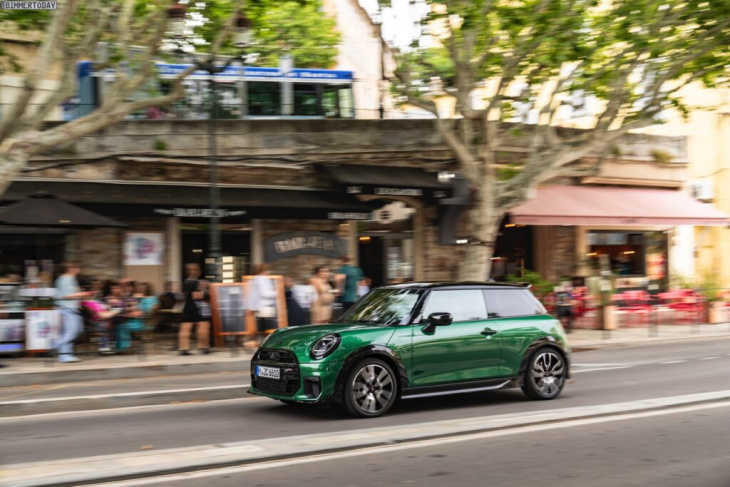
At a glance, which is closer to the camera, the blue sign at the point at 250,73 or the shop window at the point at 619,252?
the blue sign at the point at 250,73

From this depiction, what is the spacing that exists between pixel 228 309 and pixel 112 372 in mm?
3215

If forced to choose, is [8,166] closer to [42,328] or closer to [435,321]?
[42,328]

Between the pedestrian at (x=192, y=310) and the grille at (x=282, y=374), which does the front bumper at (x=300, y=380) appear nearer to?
the grille at (x=282, y=374)

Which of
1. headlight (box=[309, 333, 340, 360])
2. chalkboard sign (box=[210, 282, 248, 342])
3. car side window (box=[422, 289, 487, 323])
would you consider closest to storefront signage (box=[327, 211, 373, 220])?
chalkboard sign (box=[210, 282, 248, 342])

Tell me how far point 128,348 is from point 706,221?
58.5ft

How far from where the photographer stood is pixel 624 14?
16906 millimetres

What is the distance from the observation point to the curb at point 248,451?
6.01 meters

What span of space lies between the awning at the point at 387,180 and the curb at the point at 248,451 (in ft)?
37.9

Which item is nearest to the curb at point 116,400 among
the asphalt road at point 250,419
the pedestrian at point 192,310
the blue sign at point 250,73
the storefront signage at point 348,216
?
the asphalt road at point 250,419

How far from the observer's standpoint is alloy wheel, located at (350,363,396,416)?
28.6 ft

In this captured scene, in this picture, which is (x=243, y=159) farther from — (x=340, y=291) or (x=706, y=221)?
(x=706, y=221)

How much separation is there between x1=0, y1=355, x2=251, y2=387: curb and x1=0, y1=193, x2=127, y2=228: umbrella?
2.85 meters

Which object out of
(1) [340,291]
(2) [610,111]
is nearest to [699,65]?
(2) [610,111]

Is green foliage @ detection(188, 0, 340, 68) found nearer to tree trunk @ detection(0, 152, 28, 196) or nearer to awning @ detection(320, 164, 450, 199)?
awning @ detection(320, 164, 450, 199)
